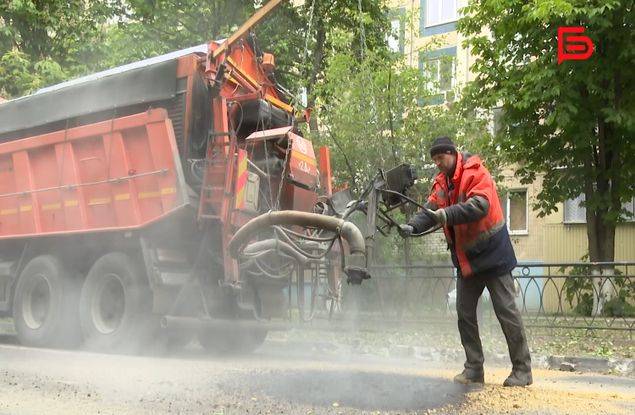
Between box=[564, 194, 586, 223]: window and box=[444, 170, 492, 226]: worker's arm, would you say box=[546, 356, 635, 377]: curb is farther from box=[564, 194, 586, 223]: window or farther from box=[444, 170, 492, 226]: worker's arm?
box=[564, 194, 586, 223]: window

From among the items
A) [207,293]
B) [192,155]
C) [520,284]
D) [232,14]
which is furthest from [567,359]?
[232,14]

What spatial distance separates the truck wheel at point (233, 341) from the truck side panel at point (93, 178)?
164 centimetres

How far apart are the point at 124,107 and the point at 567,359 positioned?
5480mm

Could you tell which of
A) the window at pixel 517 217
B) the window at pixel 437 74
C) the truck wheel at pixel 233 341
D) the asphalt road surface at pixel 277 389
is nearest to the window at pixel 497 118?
the window at pixel 437 74

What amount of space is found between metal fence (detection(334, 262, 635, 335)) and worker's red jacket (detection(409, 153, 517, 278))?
3.15 meters

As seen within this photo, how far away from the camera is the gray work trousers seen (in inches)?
192

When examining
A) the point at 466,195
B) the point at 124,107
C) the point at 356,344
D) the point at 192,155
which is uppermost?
the point at 124,107

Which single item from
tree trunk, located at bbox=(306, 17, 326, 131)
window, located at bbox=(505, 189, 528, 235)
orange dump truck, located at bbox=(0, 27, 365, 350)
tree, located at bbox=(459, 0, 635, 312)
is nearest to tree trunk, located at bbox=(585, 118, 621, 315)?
tree, located at bbox=(459, 0, 635, 312)

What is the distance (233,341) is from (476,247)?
4.29m

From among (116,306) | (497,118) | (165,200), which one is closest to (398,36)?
(497,118)

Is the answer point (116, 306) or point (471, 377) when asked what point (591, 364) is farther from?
point (116, 306)

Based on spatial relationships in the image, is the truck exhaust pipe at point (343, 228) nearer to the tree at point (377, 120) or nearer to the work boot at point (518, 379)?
the work boot at point (518, 379)

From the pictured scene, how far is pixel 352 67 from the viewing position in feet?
45.3

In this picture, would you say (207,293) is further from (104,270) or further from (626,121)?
(626,121)
